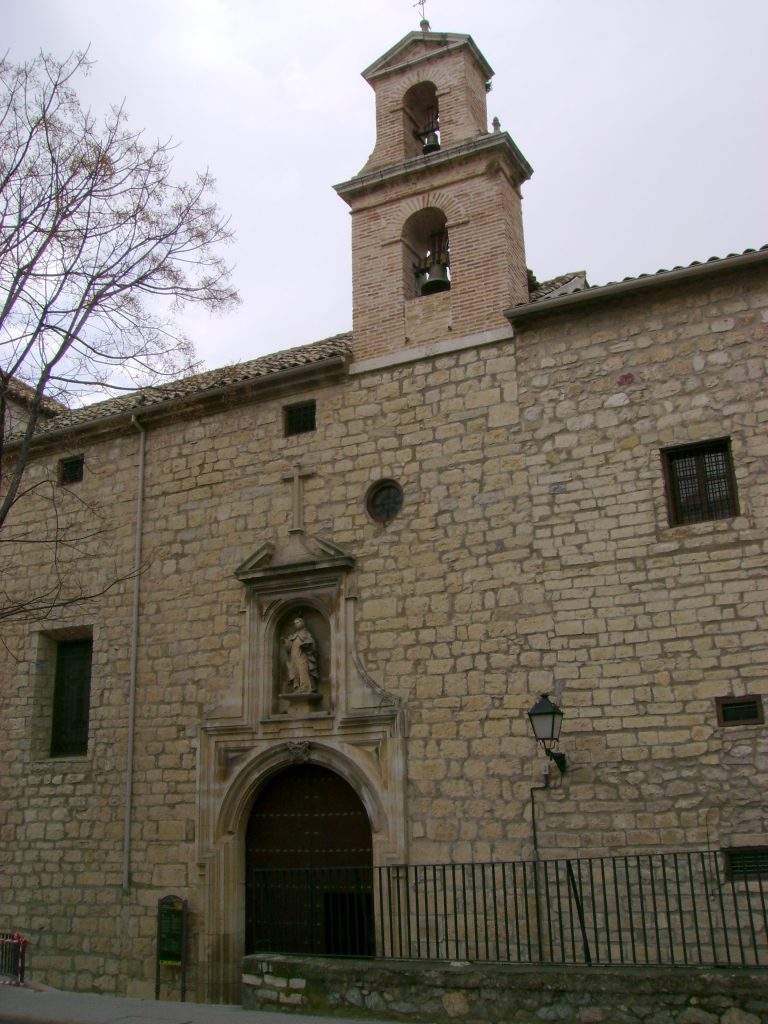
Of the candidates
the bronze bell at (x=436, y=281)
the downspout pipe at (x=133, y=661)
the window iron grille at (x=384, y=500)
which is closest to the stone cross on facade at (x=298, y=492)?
the window iron grille at (x=384, y=500)

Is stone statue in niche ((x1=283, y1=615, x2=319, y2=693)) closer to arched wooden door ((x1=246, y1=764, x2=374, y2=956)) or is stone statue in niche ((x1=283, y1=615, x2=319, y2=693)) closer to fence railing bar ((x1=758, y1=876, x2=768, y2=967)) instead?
arched wooden door ((x1=246, y1=764, x2=374, y2=956))

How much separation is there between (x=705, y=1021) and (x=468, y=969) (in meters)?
1.72

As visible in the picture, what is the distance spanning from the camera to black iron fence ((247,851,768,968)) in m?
8.53

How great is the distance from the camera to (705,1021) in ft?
21.3

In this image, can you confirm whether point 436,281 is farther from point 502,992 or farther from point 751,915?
point 502,992

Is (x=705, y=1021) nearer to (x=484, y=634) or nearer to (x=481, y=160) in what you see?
(x=484, y=634)

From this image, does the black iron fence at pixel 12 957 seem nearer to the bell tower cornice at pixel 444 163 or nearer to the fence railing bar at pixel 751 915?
the fence railing bar at pixel 751 915

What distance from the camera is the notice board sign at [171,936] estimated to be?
36.5 ft

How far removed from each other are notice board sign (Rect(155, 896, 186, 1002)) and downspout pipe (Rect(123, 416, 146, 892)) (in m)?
0.70

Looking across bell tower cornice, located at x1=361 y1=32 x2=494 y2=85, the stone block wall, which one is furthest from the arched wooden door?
bell tower cornice, located at x1=361 y1=32 x2=494 y2=85

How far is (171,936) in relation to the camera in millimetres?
11234

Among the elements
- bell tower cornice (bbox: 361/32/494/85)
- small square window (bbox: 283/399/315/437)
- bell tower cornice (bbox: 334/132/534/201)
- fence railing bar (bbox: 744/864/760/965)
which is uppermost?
bell tower cornice (bbox: 361/32/494/85)

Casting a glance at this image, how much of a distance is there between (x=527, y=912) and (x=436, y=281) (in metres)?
7.31

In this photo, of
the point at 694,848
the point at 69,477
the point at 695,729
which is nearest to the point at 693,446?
the point at 695,729
